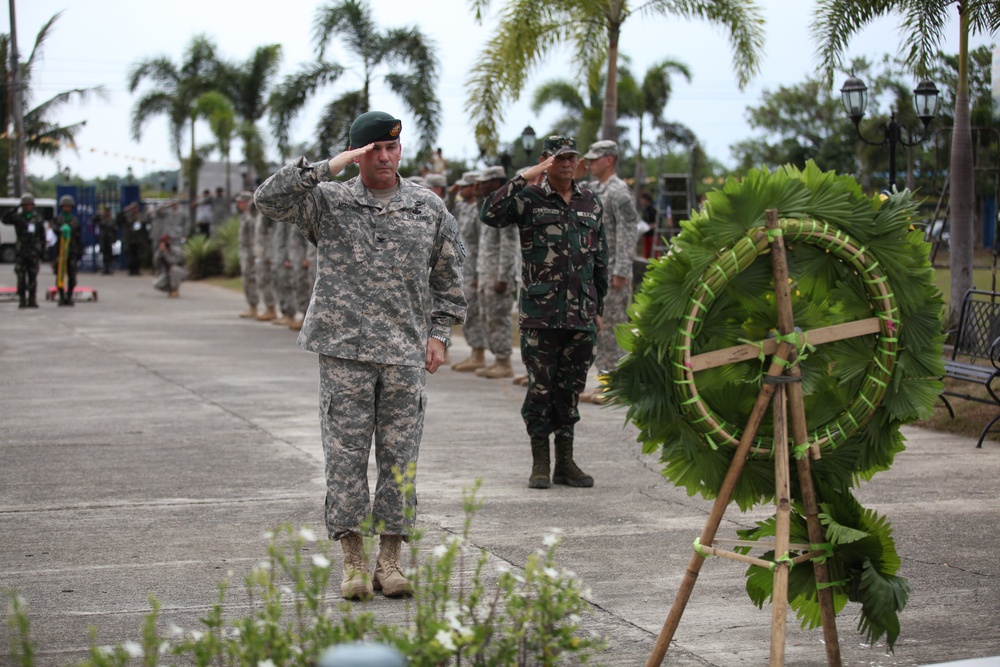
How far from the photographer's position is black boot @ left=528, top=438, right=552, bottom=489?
25.8 feet

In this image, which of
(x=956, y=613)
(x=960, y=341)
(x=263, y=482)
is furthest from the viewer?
(x=960, y=341)

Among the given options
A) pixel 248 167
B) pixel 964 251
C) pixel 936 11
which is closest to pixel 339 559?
pixel 964 251

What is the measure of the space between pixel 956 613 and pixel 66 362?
12.3 m

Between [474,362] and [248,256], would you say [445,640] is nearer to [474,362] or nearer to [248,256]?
[474,362]

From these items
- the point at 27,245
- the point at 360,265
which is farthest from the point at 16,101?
the point at 360,265

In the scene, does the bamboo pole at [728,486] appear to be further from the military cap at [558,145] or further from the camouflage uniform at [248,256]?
the camouflage uniform at [248,256]

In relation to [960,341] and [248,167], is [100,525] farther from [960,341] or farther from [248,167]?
[248,167]

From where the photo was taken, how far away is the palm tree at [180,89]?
148 feet

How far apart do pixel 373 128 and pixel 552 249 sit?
275 centimetres

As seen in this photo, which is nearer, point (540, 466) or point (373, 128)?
point (373, 128)

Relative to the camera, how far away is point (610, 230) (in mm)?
11078

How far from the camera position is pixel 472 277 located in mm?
14734

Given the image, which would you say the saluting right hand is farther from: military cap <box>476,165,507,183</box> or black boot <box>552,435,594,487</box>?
military cap <box>476,165,507,183</box>

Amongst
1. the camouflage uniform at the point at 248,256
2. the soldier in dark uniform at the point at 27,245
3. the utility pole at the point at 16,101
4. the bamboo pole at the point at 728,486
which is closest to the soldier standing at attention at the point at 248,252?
the camouflage uniform at the point at 248,256
